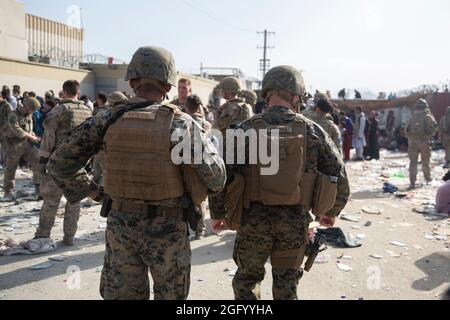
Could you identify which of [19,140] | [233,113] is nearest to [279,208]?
[233,113]

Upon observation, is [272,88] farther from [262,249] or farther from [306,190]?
[262,249]

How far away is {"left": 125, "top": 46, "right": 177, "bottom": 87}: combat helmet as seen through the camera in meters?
2.34

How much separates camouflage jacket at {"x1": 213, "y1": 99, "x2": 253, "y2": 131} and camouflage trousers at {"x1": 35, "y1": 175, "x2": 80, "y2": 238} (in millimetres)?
2012

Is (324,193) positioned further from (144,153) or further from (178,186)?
(144,153)

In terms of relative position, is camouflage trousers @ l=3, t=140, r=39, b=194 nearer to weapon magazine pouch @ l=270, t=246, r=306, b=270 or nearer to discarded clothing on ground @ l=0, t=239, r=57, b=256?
discarded clothing on ground @ l=0, t=239, r=57, b=256

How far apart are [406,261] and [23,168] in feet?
28.3

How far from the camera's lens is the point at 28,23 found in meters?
25.4

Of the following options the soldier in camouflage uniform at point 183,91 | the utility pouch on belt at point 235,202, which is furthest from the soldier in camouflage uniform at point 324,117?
the utility pouch on belt at point 235,202

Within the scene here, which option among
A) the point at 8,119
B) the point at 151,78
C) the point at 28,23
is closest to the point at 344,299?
the point at 151,78

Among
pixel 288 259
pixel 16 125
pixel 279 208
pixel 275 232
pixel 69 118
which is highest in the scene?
pixel 69 118

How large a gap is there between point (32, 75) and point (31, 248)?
13663mm

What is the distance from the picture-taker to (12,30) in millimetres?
19328

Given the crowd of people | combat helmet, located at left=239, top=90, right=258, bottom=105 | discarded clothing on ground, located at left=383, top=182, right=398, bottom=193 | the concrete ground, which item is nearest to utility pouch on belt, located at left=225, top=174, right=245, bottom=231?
the crowd of people

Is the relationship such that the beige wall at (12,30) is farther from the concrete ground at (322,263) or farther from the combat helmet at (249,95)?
the combat helmet at (249,95)
